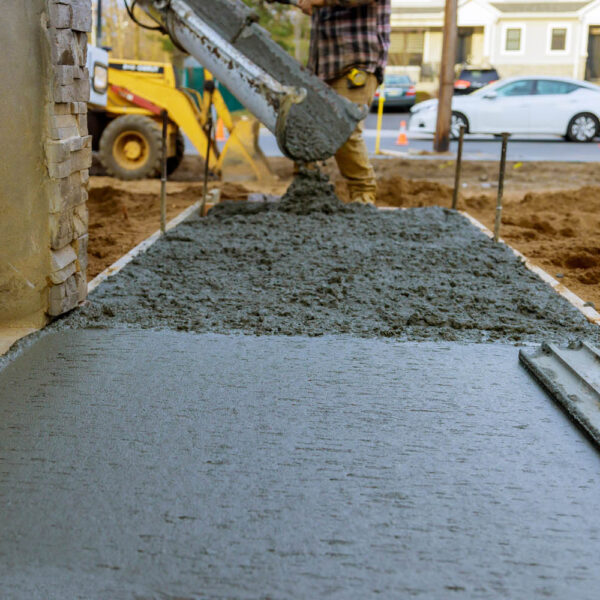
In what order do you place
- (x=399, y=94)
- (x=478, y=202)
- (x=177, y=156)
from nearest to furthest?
1. (x=478, y=202)
2. (x=177, y=156)
3. (x=399, y=94)

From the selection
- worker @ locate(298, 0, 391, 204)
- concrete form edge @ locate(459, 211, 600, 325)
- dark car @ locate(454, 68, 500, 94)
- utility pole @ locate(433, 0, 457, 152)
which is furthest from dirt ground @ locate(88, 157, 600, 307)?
dark car @ locate(454, 68, 500, 94)

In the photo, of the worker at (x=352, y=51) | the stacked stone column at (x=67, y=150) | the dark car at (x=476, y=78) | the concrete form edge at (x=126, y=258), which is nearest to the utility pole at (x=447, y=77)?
A: the worker at (x=352, y=51)

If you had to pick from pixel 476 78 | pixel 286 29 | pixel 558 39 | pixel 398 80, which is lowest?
pixel 398 80

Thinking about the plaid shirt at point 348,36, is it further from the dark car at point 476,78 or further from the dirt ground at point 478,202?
the dark car at point 476,78

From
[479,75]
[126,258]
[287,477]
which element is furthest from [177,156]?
[479,75]

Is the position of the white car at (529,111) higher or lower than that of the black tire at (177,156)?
higher

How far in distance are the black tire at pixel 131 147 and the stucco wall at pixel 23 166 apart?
258 inches

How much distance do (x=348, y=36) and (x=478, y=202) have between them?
7.93ft

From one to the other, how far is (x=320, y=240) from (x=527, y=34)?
41414 mm

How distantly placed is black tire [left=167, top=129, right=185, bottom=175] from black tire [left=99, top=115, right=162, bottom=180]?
0.58 meters

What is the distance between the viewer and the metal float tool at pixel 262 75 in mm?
6316

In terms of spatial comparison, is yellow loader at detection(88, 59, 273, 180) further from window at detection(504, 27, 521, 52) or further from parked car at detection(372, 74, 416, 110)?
window at detection(504, 27, 521, 52)

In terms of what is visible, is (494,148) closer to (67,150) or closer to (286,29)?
(67,150)

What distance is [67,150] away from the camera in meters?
3.58
